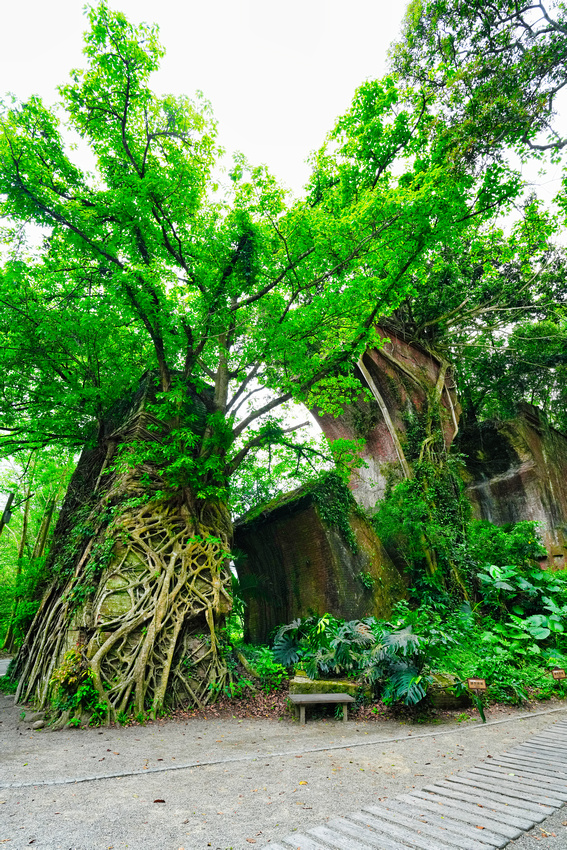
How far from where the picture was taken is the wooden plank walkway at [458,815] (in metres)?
2.59

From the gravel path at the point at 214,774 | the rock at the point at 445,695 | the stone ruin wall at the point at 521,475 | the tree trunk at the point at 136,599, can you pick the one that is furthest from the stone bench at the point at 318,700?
the stone ruin wall at the point at 521,475

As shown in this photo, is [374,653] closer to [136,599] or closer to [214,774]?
[214,774]

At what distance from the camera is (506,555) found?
1179 cm

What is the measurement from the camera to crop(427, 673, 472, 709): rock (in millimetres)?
6617

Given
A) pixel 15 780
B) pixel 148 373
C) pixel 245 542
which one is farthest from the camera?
pixel 245 542

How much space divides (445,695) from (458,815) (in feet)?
13.6

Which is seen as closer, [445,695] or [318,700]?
[318,700]

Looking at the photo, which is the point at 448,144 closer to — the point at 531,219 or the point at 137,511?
the point at 531,219

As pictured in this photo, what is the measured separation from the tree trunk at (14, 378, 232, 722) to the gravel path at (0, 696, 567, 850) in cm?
69

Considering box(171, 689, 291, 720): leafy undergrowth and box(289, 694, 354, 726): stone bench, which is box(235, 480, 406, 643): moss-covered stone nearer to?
box(171, 689, 291, 720): leafy undergrowth

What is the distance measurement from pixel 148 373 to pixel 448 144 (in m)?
7.35

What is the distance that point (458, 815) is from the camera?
2939mm

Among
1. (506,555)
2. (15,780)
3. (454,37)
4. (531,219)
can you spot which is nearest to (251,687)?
(15,780)

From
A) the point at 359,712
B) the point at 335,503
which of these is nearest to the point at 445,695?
the point at 359,712
